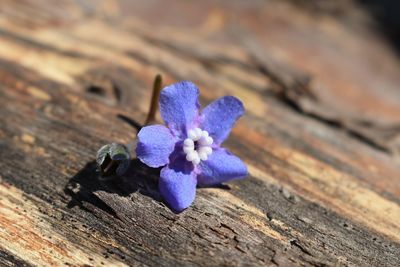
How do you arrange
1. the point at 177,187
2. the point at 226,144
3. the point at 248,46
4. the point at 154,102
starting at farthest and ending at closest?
1. the point at 248,46
2. the point at 226,144
3. the point at 154,102
4. the point at 177,187

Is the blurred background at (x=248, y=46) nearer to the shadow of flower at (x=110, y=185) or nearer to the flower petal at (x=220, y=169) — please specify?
the shadow of flower at (x=110, y=185)

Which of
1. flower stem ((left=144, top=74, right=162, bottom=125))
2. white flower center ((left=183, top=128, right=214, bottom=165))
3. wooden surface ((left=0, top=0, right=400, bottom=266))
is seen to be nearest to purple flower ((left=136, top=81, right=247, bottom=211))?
white flower center ((left=183, top=128, right=214, bottom=165))

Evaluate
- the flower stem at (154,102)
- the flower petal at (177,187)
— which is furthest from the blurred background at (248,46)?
the flower petal at (177,187)

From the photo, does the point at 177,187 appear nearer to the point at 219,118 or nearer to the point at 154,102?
the point at 219,118

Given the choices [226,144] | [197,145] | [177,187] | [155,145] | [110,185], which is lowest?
[110,185]

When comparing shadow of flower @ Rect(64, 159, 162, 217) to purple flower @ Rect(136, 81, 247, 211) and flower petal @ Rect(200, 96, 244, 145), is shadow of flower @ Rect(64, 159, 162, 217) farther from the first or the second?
flower petal @ Rect(200, 96, 244, 145)

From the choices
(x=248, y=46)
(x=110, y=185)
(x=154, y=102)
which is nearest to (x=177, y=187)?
(x=110, y=185)

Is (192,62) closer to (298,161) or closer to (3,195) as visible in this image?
(298,161)
